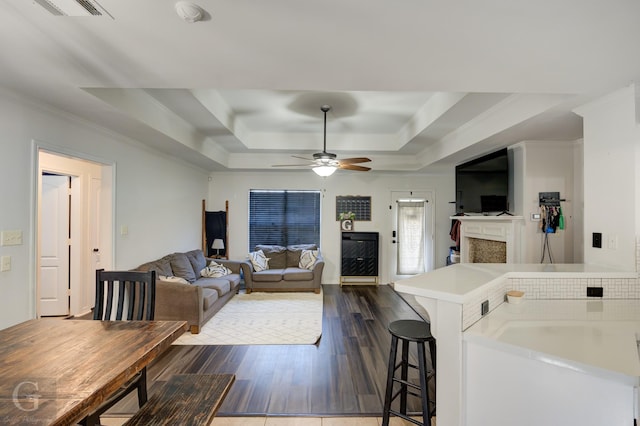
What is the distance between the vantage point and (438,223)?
20.6 feet

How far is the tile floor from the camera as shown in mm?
2043

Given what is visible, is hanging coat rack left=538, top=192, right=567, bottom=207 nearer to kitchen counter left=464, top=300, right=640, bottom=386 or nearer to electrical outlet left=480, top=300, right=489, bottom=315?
kitchen counter left=464, top=300, right=640, bottom=386

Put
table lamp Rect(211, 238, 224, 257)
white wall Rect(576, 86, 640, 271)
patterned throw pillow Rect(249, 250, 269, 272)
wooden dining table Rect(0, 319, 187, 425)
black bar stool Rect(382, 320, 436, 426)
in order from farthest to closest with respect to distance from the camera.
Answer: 1. table lamp Rect(211, 238, 224, 257)
2. patterned throw pillow Rect(249, 250, 269, 272)
3. white wall Rect(576, 86, 640, 271)
4. black bar stool Rect(382, 320, 436, 426)
5. wooden dining table Rect(0, 319, 187, 425)

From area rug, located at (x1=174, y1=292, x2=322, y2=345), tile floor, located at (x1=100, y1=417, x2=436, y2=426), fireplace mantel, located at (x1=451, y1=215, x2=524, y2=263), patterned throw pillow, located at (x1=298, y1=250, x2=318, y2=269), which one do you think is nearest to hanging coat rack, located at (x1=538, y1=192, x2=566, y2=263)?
fireplace mantel, located at (x1=451, y1=215, x2=524, y2=263)

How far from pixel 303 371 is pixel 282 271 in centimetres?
281

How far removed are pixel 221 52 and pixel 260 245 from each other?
4.83 meters

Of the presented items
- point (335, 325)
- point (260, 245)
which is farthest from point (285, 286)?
point (335, 325)

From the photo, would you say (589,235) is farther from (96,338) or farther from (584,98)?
(96,338)

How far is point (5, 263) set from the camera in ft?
7.09

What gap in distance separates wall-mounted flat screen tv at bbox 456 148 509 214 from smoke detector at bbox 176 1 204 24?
3.55 metres

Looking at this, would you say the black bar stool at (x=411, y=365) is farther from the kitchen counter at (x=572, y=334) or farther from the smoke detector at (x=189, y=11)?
the smoke detector at (x=189, y=11)

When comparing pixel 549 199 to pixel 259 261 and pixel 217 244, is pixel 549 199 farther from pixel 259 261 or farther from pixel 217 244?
pixel 217 244

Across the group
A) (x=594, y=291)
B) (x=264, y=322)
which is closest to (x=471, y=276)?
(x=594, y=291)

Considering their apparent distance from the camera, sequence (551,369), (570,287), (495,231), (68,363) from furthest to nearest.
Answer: (495,231) < (570,287) < (551,369) < (68,363)
